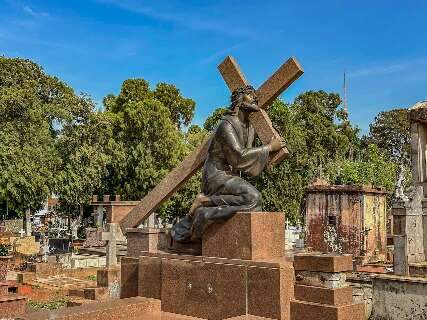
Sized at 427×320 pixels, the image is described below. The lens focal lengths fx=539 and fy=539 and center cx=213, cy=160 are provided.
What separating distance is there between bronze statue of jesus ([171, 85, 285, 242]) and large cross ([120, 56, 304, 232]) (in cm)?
17

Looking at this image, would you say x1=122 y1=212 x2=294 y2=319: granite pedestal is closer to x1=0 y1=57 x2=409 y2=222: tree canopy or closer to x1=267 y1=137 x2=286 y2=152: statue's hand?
x1=267 y1=137 x2=286 y2=152: statue's hand

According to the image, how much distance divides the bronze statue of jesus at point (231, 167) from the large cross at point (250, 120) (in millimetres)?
172

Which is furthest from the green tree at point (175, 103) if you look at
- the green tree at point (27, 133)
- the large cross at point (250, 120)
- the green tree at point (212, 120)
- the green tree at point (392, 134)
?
the large cross at point (250, 120)

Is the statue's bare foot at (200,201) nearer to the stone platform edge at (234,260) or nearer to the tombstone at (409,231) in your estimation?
the stone platform edge at (234,260)

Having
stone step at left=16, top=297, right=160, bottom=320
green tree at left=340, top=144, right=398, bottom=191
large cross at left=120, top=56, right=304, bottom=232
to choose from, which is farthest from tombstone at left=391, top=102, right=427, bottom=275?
green tree at left=340, top=144, right=398, bottom=191

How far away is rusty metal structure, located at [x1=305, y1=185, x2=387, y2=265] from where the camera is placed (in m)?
23.9

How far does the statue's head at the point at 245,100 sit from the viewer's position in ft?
23.9

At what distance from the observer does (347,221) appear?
24.3 m

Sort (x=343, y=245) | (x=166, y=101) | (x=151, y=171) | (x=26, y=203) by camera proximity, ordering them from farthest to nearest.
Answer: (x=166, y=101), (x=151, y=171), (x=26, y=203), (x=343, y=245)

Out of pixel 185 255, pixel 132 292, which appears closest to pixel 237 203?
pixel 185 255

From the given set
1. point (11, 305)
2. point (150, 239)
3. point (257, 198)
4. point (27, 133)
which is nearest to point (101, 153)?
point (27, 133)

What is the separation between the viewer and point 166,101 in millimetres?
44938

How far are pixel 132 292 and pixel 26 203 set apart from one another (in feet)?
84.0

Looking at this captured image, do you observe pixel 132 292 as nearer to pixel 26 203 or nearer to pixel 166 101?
pixel 26 203
